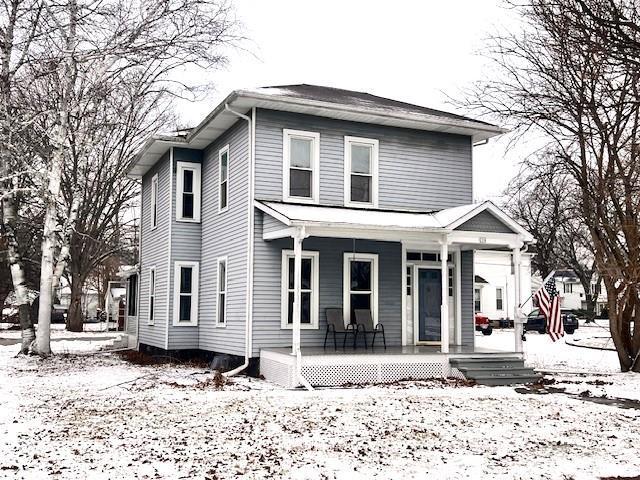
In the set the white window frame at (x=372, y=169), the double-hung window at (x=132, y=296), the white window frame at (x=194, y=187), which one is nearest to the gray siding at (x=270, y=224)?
the white window frame at (x=372, y=169)

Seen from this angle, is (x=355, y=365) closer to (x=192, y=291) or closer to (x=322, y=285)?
(x=322, y=285)

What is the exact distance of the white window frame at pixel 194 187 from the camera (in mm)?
18125

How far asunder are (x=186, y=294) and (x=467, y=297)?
7.21 meters

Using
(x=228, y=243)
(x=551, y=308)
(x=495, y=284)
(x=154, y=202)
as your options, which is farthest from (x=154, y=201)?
(x=495, y=284)

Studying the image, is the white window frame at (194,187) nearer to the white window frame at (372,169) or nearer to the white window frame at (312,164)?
the white window frame at (312,164)

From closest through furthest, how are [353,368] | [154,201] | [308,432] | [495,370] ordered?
[308,432] → [353,368] → [495,370] → [154,201]

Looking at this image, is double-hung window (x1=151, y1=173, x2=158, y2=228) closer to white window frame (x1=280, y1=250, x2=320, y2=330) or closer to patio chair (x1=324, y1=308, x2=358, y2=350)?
white window frame (x1=280, y1=250, x2=320, y2=330)

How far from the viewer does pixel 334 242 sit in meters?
15.2

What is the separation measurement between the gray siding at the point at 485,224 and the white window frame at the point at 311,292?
328cm

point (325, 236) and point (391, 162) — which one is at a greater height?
point (391, 162)

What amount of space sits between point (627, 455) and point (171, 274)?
1252 cm

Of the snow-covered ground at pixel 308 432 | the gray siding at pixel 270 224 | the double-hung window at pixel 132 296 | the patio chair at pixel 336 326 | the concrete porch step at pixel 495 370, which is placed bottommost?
the snow-covered ground at pixel 308 432

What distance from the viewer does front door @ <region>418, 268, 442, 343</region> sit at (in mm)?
16141

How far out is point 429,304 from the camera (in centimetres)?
1633
